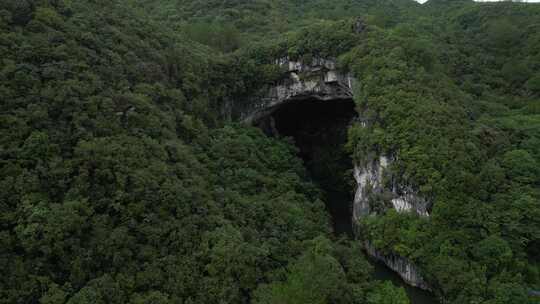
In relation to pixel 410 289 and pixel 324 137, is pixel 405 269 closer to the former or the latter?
pixel 410 289

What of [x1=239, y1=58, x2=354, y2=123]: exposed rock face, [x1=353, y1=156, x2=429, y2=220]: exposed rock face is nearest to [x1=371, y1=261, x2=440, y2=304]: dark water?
[x1=353, y1=156, x2=429, y2=220]: exposed rock face

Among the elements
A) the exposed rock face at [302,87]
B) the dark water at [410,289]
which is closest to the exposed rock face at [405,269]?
the dark water at [410,289]

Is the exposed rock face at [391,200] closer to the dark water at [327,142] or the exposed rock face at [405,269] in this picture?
the exposed rock face at [405,269]

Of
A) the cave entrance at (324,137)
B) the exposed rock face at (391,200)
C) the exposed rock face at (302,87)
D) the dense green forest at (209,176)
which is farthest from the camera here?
the cave entrance at (324,137)

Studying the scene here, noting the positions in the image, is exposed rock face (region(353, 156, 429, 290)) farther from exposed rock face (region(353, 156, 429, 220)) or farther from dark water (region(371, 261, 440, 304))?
dark water (region(371, 261, 440, 304))

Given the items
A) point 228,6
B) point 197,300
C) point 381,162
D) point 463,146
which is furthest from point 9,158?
point 228,6

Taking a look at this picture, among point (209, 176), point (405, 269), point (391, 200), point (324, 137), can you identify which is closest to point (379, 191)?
point (391, 200)
